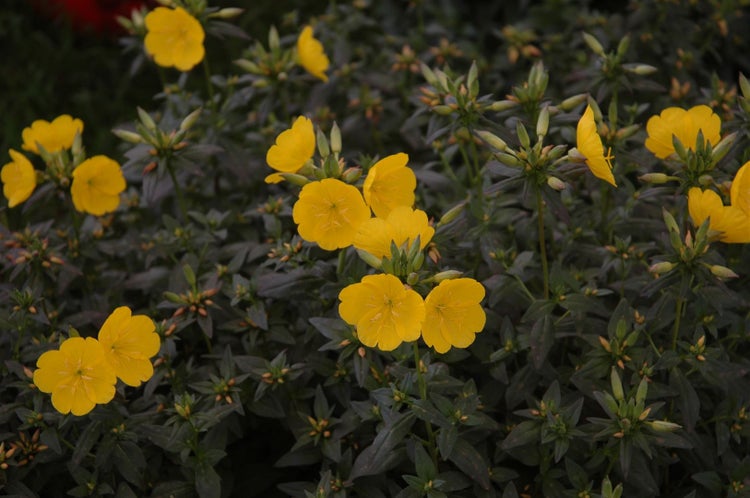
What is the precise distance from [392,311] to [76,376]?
0.87m

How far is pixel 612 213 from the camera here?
3.18 metres

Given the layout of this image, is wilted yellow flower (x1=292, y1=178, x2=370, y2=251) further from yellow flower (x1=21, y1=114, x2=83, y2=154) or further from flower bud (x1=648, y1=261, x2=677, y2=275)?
yellow flower (x1=21, y1=114, x2=83, y2=154)

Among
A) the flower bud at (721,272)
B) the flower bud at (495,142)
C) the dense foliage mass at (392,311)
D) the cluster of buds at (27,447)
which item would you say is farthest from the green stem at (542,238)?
the cluster of buds at (27,447)

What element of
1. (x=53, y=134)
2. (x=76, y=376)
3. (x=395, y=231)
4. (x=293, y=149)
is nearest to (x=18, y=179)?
(x=53, y=134)

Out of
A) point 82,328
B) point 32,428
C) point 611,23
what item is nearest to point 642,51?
point 611,23

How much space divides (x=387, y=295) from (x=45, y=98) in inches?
159

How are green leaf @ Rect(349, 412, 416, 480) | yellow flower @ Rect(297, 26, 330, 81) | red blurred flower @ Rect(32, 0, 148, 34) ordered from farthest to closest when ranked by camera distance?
red blurred flower @ Rect(32, 0, 148, 34), yellow flower @ Rect(297, 26, 330, 81), green leaf @ Rect(349, 412, 416, 480)

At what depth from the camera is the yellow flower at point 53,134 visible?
299cm

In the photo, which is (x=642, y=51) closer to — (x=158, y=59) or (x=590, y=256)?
(x=590, y=256)

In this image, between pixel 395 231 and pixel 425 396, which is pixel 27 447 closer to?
pixel 425 396

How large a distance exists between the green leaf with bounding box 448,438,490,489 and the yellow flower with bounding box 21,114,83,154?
64.8 inches

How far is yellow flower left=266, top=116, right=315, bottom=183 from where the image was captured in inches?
97.8

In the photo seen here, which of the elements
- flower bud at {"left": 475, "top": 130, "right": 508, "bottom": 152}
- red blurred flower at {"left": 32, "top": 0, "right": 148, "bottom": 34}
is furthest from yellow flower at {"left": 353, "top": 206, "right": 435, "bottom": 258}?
red blurred flower at {"left": 32, "top": 0, "right": 148, "bottom": 34}

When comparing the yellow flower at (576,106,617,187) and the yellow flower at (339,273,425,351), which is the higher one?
the yellow flower at (576,106,617,187)
